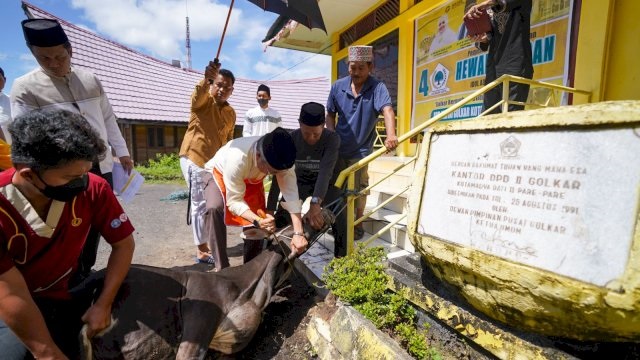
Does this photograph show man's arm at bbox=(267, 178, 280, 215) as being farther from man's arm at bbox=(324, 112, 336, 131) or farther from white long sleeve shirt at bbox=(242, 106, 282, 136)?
white long sleeve shirt at bbox=(242, 106, 282, 136)

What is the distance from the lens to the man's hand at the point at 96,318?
5.99ft

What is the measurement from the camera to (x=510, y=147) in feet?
5.41

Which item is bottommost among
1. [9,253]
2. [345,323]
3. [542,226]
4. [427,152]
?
[345,323]

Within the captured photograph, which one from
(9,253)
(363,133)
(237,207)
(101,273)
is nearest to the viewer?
(9,253)

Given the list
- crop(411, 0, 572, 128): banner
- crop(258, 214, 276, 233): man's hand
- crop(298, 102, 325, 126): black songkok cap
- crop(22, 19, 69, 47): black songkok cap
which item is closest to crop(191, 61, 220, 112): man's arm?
crop(298, 102, 325, 126): black songkok cap

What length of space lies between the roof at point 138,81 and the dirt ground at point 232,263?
23.4 feet

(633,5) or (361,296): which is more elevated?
(633,5)

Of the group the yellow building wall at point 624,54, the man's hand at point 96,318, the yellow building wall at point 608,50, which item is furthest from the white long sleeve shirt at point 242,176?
the yellow building wall at point 624,54

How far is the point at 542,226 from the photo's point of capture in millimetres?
1456

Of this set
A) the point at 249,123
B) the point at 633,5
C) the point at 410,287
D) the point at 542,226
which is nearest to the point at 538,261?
the point at 542,226

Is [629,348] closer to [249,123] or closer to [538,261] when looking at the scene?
[538,261]

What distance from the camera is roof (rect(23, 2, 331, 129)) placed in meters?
13.2

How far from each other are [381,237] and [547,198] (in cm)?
237

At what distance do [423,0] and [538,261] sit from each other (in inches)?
226
